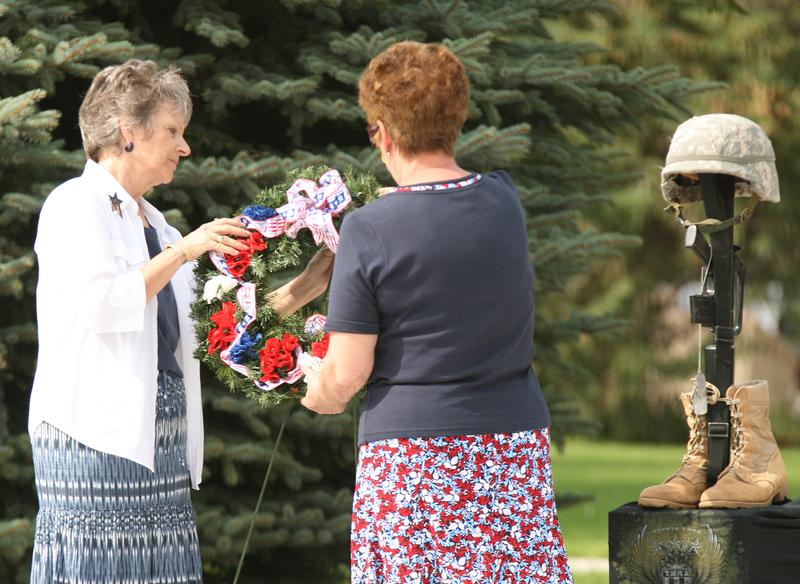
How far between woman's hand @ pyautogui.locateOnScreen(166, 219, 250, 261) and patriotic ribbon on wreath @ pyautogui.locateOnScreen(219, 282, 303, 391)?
113mm

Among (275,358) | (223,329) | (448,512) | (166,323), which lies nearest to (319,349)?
(275,358)

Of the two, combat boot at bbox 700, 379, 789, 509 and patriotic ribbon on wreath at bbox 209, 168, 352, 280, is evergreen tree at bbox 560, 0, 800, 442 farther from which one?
patriotic ribbon on wreath at bbox 209, 168, 352, 280

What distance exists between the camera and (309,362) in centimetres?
331

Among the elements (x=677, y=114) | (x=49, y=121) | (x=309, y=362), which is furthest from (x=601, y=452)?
(x=309, y=362)

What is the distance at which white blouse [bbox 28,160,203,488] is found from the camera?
10.5ft

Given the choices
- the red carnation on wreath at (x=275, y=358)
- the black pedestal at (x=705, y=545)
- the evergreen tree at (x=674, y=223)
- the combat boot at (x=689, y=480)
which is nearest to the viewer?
the red carnation on wreath at (x=275, y=358)

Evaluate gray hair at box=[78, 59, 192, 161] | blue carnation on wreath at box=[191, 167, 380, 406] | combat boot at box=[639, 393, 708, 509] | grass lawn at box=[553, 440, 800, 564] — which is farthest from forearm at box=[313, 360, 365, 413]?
grass lawn at box=[553, 440, 800, 564]

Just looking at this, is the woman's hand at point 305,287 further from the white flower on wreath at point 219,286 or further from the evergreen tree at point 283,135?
the evergreen tree at point 283,135

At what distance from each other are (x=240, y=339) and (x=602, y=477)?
36.4 feet

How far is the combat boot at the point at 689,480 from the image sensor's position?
386cm

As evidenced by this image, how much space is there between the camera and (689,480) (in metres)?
3.91

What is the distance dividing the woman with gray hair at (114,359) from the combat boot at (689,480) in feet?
4.22

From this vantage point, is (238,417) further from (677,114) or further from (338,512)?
(677,114)

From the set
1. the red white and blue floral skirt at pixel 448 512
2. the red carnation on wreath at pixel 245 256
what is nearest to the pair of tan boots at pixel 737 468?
the red white and blue floral skirt at pixel 448 512
